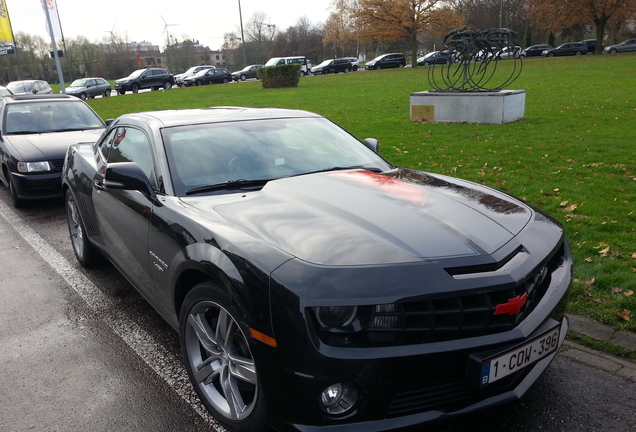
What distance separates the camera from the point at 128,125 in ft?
13.7

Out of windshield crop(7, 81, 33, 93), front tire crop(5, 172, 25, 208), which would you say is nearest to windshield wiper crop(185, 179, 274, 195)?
front tire crop(5, 172, 25, 208)

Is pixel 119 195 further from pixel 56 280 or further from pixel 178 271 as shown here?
pixel 56 280

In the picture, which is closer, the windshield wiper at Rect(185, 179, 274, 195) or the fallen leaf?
the windshield wiper at Rect(185, 179, 274, 195)

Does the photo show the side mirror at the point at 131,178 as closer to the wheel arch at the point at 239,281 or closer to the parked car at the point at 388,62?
the wheel arch at the point at 239,281

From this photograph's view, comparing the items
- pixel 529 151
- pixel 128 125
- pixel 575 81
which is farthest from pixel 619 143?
pixel 575 81

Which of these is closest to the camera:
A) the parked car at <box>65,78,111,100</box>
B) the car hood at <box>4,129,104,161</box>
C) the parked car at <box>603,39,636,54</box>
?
the car hood at <box>4,129,104,161</box>

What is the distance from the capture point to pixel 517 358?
7.22 ft

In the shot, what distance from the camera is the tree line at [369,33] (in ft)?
154

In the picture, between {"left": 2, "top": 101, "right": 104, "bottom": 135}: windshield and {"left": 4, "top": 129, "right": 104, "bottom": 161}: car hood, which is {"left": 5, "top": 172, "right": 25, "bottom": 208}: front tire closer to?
{"left": 4, "top": 129, "right": 104, "bottom": 161}: car hood

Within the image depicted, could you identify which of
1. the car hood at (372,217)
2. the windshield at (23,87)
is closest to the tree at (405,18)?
the windshield at (23,87)

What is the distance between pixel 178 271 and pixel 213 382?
613 mm

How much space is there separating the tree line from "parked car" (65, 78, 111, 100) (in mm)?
21932

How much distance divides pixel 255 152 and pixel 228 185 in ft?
1.32

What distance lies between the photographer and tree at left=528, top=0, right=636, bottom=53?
1748 inches
